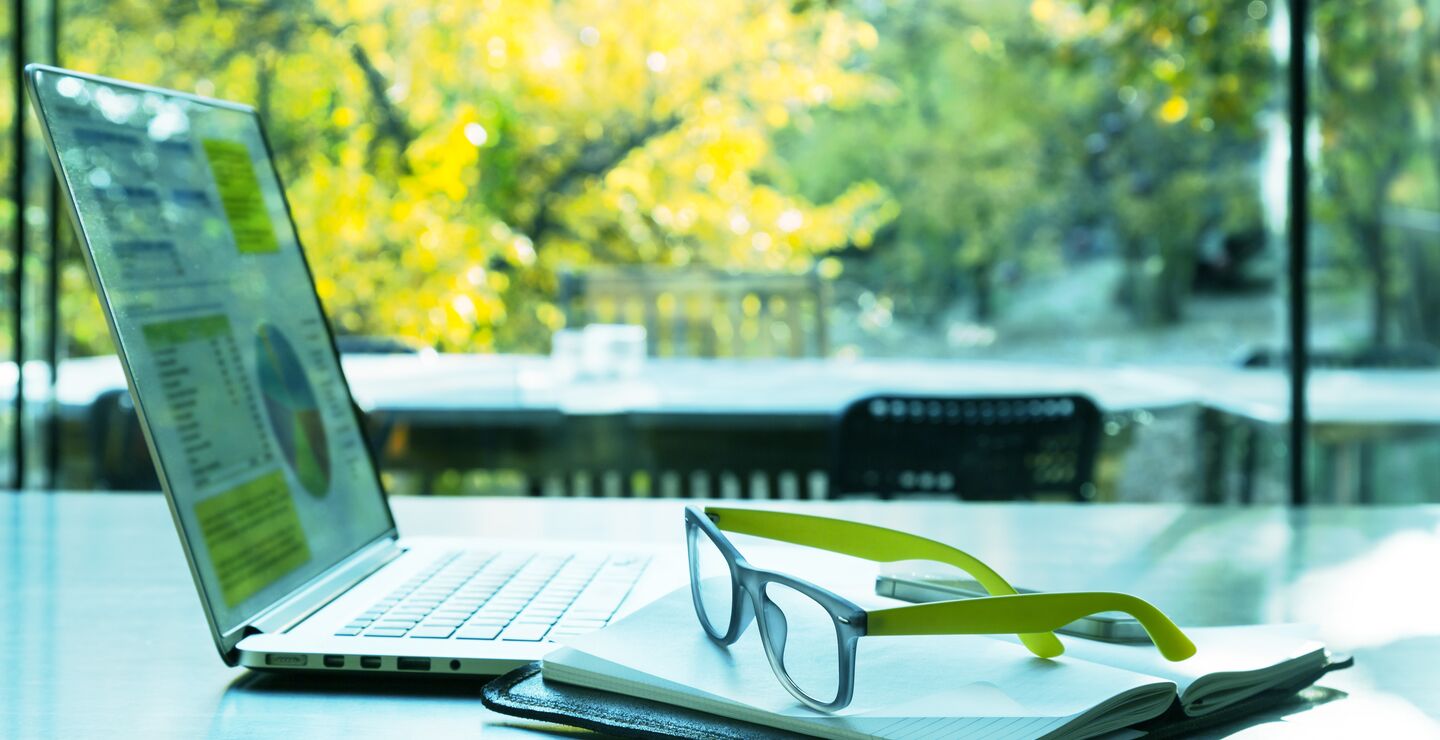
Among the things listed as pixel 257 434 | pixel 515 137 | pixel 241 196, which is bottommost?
pixel 257 434

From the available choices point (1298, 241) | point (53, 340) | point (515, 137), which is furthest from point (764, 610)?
point (515, 137)

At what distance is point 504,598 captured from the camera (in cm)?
62

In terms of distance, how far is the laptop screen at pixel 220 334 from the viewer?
56cm

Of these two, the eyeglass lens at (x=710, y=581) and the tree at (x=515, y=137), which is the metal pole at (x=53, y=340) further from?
the eyeglass lens at (x=710, y=581)

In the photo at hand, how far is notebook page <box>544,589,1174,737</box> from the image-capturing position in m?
0.44

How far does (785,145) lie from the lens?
3.88 m

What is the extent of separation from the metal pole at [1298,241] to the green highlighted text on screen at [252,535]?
1486 mm

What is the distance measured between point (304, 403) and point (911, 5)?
309cm

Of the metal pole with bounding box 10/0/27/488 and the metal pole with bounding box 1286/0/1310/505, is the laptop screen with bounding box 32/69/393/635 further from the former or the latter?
the metal pole with bounding box 10/0/27/488

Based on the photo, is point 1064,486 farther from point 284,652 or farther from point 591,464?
point 284,652

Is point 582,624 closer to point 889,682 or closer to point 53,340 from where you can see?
point 889,682

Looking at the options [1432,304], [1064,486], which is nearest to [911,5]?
[1432,304]

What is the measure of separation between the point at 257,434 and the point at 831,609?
13.0 inches

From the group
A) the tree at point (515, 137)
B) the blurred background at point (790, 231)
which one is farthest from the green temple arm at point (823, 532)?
the tree at point (515, 137)
